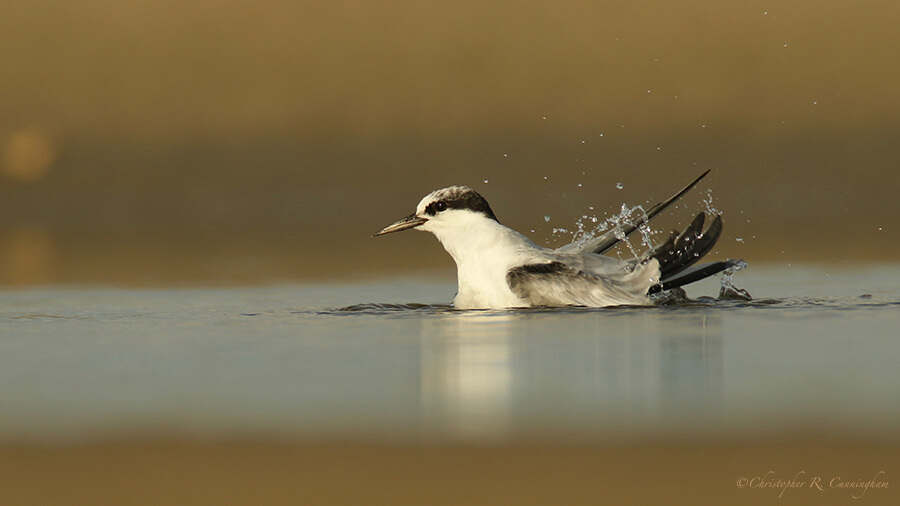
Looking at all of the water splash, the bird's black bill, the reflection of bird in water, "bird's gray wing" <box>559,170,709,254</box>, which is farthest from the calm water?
"bird's gray wing" <box>559,170,709,254</box>

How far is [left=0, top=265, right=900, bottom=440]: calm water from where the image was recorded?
5.21 metres

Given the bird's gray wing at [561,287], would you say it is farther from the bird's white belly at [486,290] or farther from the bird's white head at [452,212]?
the bird's white head at [452,212]

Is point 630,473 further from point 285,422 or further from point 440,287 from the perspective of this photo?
point 440,287

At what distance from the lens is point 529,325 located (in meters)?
7.82

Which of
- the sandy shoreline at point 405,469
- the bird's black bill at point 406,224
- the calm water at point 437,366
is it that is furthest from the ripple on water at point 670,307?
the sandy shoreline at point 405,469

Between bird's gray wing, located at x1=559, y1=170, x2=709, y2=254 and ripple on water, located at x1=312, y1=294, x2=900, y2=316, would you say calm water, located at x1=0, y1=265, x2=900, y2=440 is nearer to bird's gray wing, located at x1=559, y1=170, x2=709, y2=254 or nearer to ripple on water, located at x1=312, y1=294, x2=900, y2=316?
ripple on water, located at x1=312, y1=294, x2=900, y2=316

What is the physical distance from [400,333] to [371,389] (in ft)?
5.98

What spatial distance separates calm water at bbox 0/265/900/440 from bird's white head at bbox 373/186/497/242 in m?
0.51

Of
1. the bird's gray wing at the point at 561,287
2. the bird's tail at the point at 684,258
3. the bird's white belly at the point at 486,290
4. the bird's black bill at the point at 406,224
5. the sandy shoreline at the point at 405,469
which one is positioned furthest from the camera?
the bird's black bill at the point at 406,224

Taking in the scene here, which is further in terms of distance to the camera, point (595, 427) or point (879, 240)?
point (879, 240)

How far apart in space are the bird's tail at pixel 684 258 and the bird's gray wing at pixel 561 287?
0.32 meters

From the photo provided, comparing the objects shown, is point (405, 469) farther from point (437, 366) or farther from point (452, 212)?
point (452, 212)

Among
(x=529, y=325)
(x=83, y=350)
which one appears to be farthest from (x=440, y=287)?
(x=83, y=350)

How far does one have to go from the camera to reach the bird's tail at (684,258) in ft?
28.9
